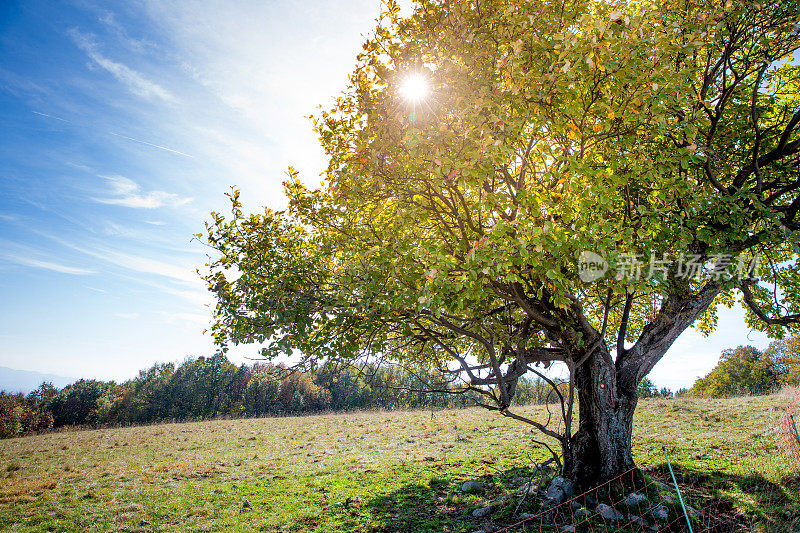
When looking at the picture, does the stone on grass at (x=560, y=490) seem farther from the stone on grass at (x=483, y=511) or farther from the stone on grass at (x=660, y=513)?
the stone on grass at (x=660, y=513)

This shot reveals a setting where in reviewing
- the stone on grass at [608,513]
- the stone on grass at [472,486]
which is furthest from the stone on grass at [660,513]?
the stone on grass at [472,486]

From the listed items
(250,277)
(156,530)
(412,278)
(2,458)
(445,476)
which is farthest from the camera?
(2,458)

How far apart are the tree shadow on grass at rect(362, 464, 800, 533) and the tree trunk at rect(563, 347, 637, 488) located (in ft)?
4.80

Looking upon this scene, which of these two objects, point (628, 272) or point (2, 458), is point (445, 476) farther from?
point (2, 458)

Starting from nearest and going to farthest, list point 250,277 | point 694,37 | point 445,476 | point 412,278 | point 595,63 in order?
point 595,63 → point 694,37 → point 412,278 → point 250,277 → point 445,476

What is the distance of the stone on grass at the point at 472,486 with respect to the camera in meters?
12.1

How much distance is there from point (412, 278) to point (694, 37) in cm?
724

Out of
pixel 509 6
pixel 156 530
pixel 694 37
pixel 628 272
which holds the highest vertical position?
pixel 509 6

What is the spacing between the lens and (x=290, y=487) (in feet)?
48.3

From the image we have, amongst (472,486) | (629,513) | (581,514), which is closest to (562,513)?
(581,514)

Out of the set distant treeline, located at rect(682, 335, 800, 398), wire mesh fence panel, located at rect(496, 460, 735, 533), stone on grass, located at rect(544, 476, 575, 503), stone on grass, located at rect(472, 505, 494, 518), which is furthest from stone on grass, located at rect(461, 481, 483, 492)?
distant treeline, located at rect(682, 335, 800, 398)

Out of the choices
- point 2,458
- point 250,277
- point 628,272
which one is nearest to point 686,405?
point 628,272

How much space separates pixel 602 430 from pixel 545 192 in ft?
22.7

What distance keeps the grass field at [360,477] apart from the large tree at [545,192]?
11.1ft
